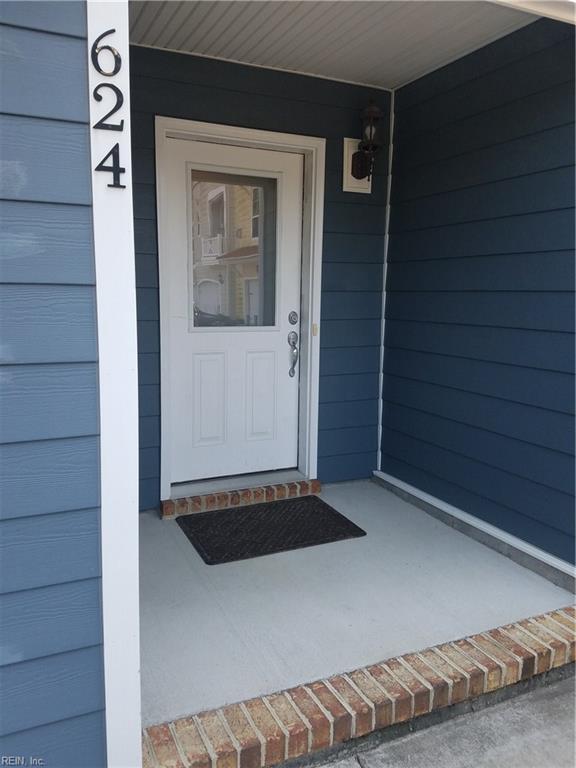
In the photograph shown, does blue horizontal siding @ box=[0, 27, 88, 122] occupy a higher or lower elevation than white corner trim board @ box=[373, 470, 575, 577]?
higher

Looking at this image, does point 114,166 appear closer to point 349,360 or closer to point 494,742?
point 494,742

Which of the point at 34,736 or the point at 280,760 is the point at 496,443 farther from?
the point at 34,736

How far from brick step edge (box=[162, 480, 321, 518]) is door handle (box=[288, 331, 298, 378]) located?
672mm

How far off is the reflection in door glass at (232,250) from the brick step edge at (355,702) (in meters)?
2.02

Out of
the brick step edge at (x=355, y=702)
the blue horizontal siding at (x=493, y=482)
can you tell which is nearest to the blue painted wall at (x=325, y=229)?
the blue horizontal siding at (x=493, y=482)

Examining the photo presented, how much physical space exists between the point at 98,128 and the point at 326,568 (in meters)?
2.00

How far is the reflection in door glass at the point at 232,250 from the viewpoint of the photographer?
316 centimetres

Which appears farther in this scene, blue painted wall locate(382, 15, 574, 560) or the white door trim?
the white door trim

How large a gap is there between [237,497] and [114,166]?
7.50ft

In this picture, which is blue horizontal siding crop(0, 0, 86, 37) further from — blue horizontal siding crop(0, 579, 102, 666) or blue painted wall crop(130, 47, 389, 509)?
blue painted wall crop(130, 47, 389, 509)

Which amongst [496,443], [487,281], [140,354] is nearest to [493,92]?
[487,281]

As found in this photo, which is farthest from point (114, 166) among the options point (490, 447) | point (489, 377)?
point (490, 447)

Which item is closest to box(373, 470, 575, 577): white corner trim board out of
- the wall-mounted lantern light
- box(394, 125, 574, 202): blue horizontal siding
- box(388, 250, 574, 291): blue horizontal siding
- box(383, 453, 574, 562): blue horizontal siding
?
box(383, 453, 574, 562): blue horizontal siding

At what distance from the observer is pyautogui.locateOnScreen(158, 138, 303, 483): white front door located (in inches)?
122
